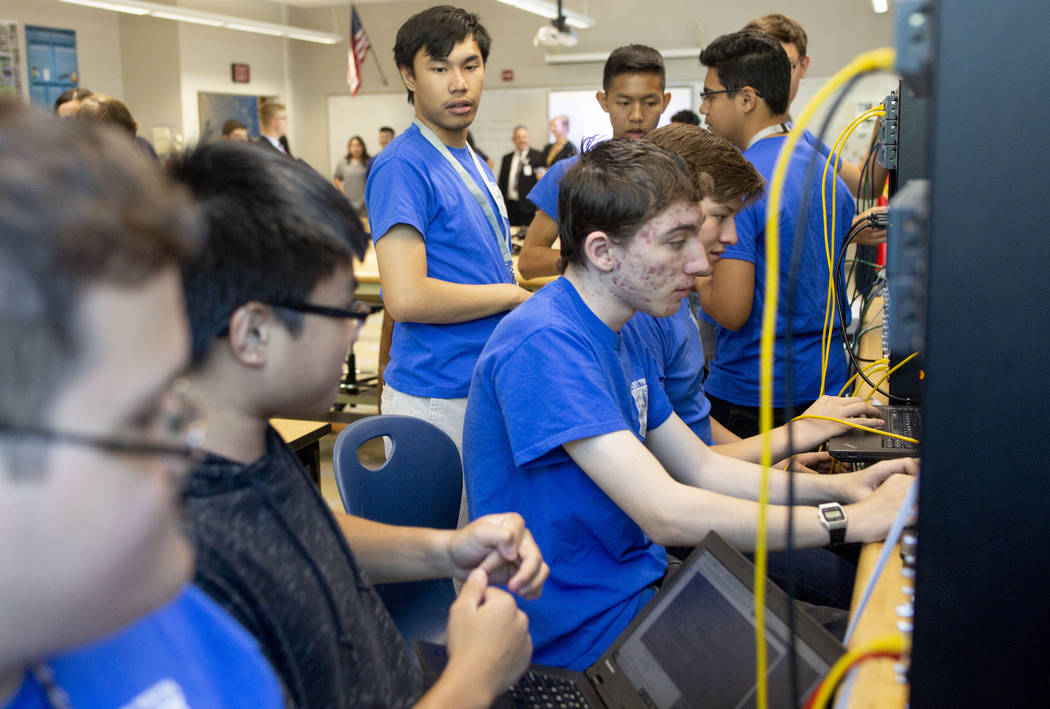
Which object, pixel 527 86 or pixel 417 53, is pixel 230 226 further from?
pixel 527 86

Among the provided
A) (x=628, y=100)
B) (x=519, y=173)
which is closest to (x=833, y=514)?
(x=628, y=100)

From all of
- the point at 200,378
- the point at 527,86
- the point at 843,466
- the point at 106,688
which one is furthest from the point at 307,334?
the point at 527,86

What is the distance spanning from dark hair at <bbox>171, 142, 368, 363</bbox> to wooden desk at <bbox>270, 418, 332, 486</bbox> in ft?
4.65

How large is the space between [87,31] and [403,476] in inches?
382

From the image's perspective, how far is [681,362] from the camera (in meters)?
1.84

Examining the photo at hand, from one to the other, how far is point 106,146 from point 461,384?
5.29 feet

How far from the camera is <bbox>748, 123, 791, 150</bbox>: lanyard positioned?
2324 mm

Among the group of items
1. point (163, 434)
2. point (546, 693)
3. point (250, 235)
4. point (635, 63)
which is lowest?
point (546, 693)

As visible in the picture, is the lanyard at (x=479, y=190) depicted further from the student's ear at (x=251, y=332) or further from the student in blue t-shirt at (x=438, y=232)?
the student's ear at (x=251, y=332)

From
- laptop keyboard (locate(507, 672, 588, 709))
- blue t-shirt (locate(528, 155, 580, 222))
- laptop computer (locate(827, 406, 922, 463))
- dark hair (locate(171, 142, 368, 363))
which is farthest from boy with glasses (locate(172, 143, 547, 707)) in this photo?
blue t-shirt (locate(528, 155, 580, 222))

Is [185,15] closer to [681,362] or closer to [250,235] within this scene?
[681,362]

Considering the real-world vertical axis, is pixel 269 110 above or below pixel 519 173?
above

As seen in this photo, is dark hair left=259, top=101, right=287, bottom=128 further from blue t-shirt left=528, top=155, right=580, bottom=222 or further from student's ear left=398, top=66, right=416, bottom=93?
student's ear left=398, top=66, right=416, bottom=93

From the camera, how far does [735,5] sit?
9586 millimetres
